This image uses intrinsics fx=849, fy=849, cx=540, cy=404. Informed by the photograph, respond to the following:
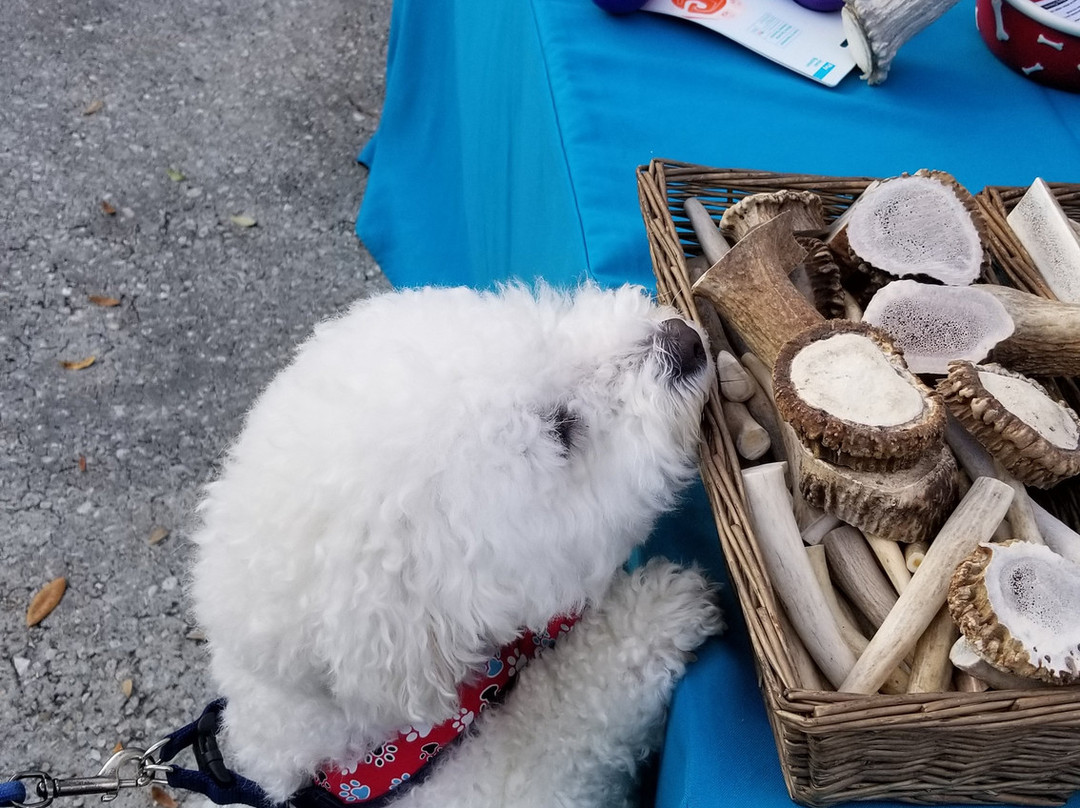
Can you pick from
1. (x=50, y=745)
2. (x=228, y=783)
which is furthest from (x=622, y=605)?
(x=50, y=745)

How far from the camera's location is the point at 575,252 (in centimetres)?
136

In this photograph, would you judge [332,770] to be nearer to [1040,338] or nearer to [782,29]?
[1040,338]

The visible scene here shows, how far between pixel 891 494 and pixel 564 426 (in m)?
0.37

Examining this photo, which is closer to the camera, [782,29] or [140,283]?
[782,29]

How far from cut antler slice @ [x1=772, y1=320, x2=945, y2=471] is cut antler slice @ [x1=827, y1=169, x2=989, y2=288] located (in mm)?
188

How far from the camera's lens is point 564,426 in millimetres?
1014

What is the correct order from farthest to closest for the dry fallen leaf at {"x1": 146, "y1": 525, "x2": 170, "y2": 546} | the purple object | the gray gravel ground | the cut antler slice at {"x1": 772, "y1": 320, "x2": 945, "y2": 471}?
the dry fallen leaf at {"x1": 146, "y1": 525, "x2": 170, "y2": 546} < the gray gravel ground < the purple object < the cut antler slice at {"x1": 772, "y1": 320, "x2": 945, "y2": 471}

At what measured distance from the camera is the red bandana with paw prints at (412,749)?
1058 mm

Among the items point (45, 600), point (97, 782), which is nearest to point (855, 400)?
point (97, 782)

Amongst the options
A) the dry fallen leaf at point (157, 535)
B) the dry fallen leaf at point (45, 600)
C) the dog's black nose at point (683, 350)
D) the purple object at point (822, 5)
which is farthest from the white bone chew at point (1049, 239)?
the dry fallen leaf at point (45, 600)

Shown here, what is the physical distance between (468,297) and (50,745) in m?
1.28

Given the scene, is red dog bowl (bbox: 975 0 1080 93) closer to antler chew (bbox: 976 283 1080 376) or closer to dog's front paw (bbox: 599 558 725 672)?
antler chew (bbox: 976 283 1080 376)

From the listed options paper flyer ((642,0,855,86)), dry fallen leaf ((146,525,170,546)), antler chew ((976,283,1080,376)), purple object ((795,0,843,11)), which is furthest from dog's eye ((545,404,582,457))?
dry fallen leaf ((146,525,170,546))

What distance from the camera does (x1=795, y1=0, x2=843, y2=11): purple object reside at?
1.65 m
